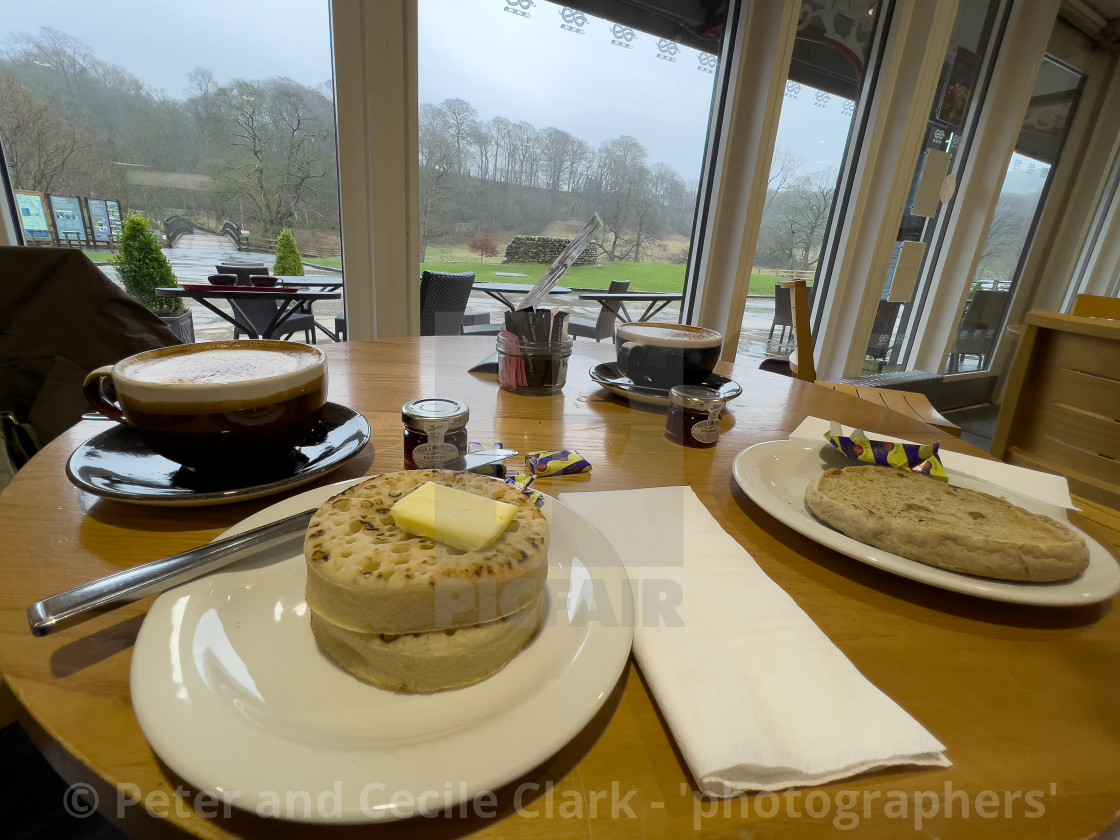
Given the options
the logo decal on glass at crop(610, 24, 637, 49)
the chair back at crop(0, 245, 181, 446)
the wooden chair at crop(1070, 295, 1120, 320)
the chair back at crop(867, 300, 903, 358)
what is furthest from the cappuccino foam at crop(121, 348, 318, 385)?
the chair back at crop(867, 300, 903, 358)

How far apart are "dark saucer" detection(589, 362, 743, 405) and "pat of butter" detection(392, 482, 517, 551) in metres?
0.57

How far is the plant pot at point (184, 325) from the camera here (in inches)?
78.3

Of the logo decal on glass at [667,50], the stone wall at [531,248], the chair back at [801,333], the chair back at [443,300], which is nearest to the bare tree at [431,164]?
the chair back at [443,300]

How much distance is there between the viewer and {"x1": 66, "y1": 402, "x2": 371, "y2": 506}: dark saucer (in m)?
0.50

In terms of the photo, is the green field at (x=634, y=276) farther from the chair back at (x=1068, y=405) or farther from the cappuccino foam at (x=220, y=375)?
the cappuccino foam at (x=220, y=375)

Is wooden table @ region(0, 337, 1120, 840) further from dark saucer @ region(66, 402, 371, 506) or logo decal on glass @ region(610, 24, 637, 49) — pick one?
logo decal on glass @ region(610, 24, 637, 49)

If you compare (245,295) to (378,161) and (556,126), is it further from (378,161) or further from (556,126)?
(556,126)

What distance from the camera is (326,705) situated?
305 mm

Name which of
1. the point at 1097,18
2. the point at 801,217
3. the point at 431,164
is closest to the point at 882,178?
the point at 801,217

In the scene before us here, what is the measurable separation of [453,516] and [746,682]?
23cm

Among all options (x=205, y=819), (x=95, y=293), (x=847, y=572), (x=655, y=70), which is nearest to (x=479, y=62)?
(x=655, y=70)

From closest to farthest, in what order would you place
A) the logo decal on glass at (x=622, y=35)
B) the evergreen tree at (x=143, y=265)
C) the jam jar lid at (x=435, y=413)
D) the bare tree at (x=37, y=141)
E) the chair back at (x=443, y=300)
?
1. the jam jar lid at (x=435, y=413)
2. the bare tree at (x=37, y=141)
3. the evergreen tree at (x=143, y=265)
4. the logo decal on glass at (x=622, y=35)
5. the chair back at (x=443, y=300)

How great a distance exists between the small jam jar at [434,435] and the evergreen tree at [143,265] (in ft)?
6.02

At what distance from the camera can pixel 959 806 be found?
0.29 meters
